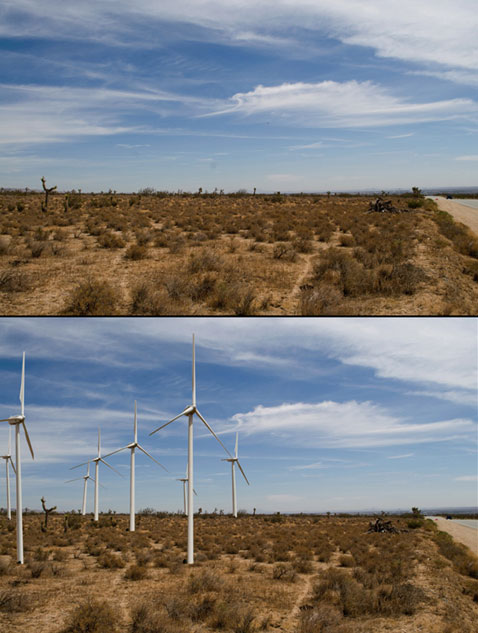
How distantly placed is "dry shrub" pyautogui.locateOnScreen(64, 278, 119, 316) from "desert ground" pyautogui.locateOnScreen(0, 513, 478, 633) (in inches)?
374

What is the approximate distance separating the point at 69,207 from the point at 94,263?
2681cm

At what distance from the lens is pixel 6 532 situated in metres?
32.2

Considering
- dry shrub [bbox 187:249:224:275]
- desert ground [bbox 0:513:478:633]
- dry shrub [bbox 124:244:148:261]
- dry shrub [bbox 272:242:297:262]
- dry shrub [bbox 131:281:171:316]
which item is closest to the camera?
desert ground [bbox 0:513:478:633]

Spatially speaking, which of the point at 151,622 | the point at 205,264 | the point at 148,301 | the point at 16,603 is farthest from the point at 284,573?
the point at 205,264

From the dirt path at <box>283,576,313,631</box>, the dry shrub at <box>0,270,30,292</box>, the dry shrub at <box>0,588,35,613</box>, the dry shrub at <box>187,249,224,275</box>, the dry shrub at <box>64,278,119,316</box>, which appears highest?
the dry shrub at <box>187,249,224,275</box>

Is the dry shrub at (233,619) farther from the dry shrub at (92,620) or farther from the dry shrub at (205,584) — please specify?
the dry shrub at (92,620)

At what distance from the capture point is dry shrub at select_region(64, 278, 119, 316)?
17703mm

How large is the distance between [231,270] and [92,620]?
14.6 meters

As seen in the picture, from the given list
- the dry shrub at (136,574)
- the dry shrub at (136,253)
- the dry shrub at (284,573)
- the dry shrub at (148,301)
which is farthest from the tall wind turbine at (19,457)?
the dry shrub at (284,573)

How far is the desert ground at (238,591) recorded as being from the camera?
1278 centimetres

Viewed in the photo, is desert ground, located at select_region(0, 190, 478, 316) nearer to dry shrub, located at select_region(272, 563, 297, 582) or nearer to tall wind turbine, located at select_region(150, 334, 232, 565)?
tall wind turbine, located at select_region(150, 334, 232, 565)

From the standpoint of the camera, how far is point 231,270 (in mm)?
22109

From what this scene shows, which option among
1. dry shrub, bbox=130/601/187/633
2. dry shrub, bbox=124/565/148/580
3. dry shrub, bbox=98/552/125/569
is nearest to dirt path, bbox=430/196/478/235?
dry shrub, bbox=124/565/148/580

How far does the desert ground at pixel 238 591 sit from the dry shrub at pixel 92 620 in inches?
1.1
